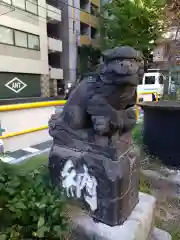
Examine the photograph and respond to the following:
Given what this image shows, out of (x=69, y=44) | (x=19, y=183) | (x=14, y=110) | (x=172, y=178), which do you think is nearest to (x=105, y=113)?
(x=19, y=183)

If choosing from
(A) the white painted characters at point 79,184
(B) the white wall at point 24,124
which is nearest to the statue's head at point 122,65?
(A) the white painted characters at point 79,184

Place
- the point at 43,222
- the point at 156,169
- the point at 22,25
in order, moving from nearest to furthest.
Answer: the point at 43,222
the point at 156,169
the point at 22,25

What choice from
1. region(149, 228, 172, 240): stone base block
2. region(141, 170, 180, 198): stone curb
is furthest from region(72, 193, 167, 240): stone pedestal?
region(141, 170, 180, 198): stone curb

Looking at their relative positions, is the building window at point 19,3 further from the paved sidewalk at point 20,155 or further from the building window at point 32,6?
the paved sidewalk at point 20,155

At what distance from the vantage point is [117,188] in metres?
1.42

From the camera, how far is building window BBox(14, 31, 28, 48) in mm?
11545

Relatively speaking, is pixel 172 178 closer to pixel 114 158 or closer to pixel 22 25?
pixel 114 158

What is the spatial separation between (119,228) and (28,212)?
2.10 ft

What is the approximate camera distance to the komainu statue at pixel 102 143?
1315mm

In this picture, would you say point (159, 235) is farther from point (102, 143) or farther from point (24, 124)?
point (24, 124)

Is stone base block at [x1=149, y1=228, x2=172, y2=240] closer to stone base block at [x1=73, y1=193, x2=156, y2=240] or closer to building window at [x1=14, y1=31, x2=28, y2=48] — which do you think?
stone base block at [x1=73, y1=193, x2=156, y2=240]

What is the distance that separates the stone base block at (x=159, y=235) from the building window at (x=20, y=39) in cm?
1181

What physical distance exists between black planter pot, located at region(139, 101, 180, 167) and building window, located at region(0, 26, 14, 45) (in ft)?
33.4

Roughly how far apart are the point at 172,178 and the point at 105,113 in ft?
5.43
